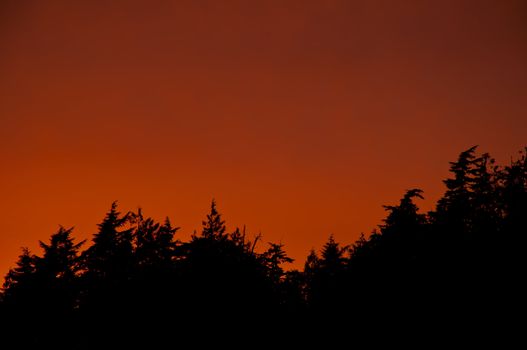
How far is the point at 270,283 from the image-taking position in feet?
76.4

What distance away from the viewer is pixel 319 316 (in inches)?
1414

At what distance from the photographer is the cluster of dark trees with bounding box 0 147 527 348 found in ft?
72.3

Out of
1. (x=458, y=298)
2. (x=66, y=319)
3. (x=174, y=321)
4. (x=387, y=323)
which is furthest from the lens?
(x=66, y=319)

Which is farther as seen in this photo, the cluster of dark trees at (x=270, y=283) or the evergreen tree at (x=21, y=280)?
the evergreen tree at (x=21, y=280)

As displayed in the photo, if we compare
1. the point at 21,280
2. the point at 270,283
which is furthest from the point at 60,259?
the point at 270,283

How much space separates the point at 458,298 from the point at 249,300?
14.1 m

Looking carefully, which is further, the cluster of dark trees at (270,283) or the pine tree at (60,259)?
the pine tree at (60,259)

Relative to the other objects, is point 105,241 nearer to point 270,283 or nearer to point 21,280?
point 21,280

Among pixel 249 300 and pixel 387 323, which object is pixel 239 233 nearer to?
pixel 249 300

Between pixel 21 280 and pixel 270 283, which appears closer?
pixel 270 283

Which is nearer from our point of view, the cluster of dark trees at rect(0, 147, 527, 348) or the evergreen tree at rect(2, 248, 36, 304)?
the cluster of dark trees at rect(0, 147, 527, 348)

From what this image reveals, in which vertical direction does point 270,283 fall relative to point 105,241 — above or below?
below

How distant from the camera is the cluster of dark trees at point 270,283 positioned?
2203cm

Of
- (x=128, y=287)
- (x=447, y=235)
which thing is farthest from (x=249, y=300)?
(x=447, y=235)
